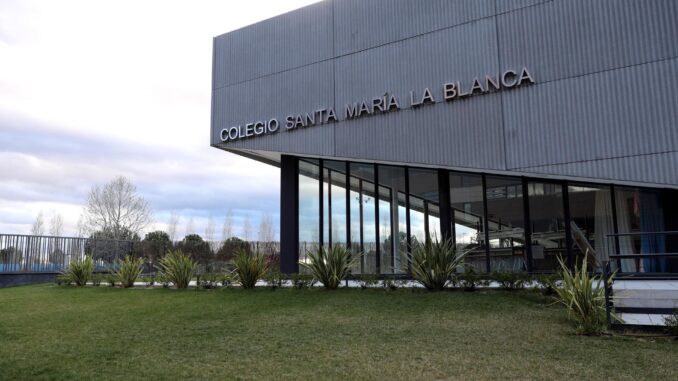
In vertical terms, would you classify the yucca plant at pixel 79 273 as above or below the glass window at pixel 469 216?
A: below

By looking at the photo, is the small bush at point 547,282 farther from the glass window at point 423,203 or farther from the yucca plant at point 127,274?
the yucca plant at point 127,274

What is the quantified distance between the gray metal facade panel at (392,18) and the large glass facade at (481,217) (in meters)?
3.60

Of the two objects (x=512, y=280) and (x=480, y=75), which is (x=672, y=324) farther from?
(x=480, y=75)

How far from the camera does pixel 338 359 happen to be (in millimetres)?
5469

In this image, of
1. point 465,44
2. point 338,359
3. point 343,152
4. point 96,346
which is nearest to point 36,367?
point 96,346

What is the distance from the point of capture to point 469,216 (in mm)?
12984

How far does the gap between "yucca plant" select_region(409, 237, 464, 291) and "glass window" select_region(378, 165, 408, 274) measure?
3.66m

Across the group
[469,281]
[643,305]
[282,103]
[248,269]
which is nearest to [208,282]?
[248,269]

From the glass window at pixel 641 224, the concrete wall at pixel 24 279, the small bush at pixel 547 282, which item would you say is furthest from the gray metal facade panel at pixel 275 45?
the concrete wall at pixel 24 279

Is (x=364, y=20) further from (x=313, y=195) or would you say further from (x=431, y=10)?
(x=313, y=195)

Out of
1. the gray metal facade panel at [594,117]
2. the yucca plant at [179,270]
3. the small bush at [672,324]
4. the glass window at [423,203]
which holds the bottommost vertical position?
the small bush at [672,324]

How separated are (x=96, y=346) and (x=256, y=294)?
505 centimetres

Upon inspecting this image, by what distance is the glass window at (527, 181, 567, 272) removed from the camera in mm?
11797

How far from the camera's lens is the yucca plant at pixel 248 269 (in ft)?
A: 40.1
